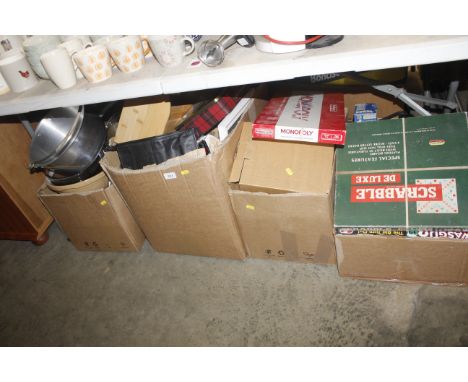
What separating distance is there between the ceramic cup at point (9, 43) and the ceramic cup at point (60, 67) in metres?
0.33

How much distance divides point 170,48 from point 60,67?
0.37 metres

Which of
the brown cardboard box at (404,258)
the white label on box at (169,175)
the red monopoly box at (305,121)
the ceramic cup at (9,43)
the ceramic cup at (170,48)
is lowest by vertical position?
the brown cardboard box at (404,258)

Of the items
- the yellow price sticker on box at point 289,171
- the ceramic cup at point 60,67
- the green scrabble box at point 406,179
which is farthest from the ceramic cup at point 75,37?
the green scrabble box at point 406,179

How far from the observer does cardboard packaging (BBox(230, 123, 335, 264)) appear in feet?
3.89

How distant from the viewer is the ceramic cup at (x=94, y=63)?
1045mm

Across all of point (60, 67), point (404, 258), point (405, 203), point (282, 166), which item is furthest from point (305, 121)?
point (60, 67)

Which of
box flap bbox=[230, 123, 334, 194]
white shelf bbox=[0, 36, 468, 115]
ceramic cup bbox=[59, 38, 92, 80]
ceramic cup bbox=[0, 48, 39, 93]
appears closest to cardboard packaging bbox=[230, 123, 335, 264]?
box flap bbox=[230, 123, 334, 194]

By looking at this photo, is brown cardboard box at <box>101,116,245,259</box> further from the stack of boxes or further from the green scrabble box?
the green scrabble box

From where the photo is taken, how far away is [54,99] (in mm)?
1129

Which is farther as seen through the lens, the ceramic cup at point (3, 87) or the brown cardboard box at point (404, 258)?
the ceramic cup at point (3, 87)

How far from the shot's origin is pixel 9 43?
1277 millimetres

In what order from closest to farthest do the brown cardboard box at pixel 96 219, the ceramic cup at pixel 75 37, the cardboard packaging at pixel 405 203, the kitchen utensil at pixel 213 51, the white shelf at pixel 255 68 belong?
the white shelf at pixel 255 68
the kitchen utensil at pixel 213 51
the cardboard packaging at pixel 405 203
the ceramic cup at pixel 75 37
the brown cardboard box at pixel 96 219

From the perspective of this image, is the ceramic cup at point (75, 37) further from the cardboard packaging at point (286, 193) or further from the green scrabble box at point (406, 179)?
the green scrabble box at point (406, 179)
